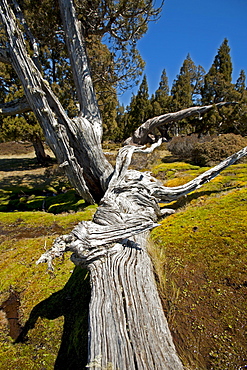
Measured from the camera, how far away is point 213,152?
31.7ft

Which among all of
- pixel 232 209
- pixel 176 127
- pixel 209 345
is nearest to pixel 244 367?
pixel 209 345

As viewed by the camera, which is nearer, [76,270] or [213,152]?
[76,270]

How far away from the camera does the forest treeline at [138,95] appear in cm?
951

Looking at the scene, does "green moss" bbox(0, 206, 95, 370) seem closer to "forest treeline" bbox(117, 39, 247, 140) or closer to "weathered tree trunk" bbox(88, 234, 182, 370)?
"weathered tree trunk" bbox(88, 234, 182, 370)

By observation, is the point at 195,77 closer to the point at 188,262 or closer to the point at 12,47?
the point at 12,47

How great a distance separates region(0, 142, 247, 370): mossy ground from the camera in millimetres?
1870

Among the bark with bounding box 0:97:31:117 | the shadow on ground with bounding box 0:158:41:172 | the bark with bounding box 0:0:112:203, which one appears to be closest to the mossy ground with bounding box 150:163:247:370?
the bark with bounding box 0:0:112:203

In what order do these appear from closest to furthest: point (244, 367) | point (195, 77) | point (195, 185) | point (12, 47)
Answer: point (244, 367)
point (195, 185)
point (12, 47)
point (195, 77)

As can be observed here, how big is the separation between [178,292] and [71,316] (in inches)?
53.8

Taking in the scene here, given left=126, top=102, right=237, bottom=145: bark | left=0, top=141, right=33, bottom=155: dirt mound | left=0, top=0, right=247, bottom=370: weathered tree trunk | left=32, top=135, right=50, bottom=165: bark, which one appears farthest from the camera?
left=0, top=141, right=33, bottom=155: dirt mound

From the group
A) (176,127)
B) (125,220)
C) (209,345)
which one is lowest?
(209,345)

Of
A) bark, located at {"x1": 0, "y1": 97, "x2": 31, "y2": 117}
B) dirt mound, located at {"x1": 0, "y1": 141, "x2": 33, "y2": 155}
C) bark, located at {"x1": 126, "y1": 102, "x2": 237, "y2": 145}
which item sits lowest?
dirt mound, located at {"x1": 0, "y1": 141, "x2": 33, "y2": 155}

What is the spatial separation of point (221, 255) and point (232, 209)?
4.95 feet

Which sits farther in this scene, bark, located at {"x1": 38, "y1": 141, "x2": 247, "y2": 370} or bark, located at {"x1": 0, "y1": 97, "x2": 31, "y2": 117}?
bark, located at {"x1": 0, "y1": 97, "x2": 31, "y2": 117}
